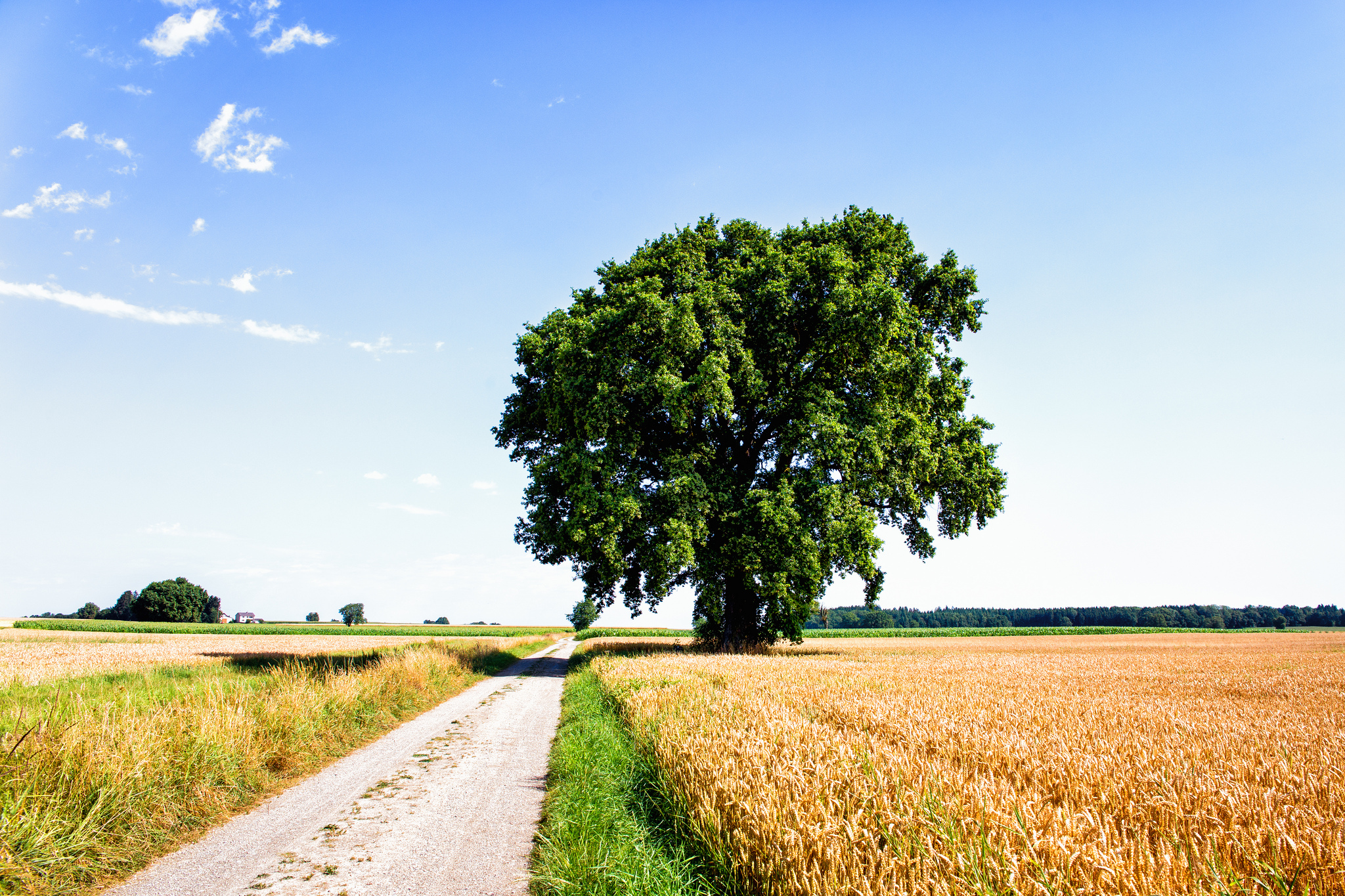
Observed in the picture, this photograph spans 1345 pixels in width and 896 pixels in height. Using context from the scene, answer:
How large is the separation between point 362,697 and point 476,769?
538 cm

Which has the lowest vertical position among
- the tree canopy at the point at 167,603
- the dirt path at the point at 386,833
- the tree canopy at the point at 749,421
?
the tree canopy at the point at 167,603

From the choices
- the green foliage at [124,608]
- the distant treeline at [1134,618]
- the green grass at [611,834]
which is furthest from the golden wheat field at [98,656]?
the distant treeline at [1134,618]

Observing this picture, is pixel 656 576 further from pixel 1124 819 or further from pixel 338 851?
pixel 1124 819

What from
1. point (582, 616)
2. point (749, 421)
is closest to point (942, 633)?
point (582, 616)

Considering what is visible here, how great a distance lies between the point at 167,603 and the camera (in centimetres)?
10644

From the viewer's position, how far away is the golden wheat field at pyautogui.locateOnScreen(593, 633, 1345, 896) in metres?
3.55

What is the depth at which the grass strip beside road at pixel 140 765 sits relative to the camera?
17.4 feet

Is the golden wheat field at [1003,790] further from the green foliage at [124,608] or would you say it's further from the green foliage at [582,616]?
the green foliage at [124,608]

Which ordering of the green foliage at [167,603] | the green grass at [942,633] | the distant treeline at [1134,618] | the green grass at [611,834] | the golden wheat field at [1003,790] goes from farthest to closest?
the distant treeline at [1134,618]
the green foliage at [167,603]
the green grass at [942,633]
the green grass at [611,834]
the golden wheat field at [1003,790]

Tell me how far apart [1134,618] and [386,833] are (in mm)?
178639

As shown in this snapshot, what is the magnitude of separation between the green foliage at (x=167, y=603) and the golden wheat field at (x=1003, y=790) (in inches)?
5064

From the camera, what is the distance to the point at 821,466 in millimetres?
23266

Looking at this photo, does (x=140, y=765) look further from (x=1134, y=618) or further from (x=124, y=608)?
(x=1134, y=618)

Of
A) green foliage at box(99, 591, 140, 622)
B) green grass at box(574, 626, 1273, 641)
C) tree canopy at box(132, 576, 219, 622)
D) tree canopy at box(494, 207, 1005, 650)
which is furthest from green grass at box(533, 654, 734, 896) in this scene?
green foliage at box(99, 591, 140, 622)
